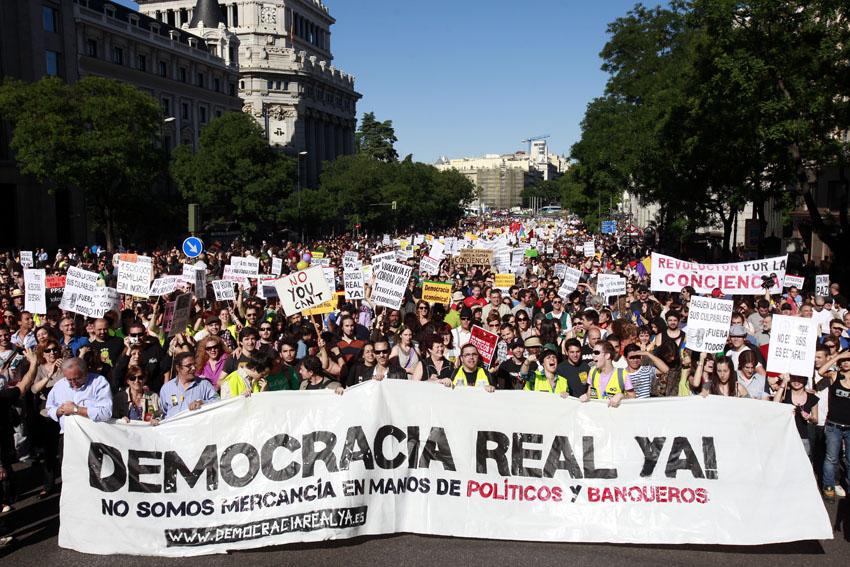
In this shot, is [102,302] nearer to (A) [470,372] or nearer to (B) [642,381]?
(A) [470,372]

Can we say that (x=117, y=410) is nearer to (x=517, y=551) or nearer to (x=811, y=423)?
(x=517, y=551)

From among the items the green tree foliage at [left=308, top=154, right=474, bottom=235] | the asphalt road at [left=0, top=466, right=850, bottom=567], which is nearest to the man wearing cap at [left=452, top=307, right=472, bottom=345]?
the asphalt road at [left=0, top=466, right=850, bottom=567]

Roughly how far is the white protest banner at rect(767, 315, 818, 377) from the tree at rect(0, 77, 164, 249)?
1407 inches

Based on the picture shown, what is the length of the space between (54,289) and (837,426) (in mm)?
17439

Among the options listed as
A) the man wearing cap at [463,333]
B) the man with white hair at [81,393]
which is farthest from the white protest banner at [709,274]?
the man with white hair at [81,393]

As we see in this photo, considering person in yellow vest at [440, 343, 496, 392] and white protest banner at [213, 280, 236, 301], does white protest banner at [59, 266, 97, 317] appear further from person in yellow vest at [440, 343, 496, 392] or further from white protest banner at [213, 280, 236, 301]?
person in yellow vest at [440, 343, 496, 392]

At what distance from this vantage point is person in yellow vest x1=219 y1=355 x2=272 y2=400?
8148 mm

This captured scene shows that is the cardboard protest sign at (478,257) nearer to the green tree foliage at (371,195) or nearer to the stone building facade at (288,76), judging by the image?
the green tree foliage at (371,195)

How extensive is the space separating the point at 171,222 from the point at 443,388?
44952 millimetres

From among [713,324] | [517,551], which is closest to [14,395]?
[517,551]

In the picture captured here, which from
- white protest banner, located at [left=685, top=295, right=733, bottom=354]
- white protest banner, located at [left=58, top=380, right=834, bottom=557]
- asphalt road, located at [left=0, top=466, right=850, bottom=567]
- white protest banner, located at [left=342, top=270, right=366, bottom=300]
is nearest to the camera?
asphalt road, located at [left=0, top=466, right=850, bottom=567]

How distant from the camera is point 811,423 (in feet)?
27.8

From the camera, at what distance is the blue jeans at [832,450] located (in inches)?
315

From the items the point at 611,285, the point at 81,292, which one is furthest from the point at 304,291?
the point at 611,285
